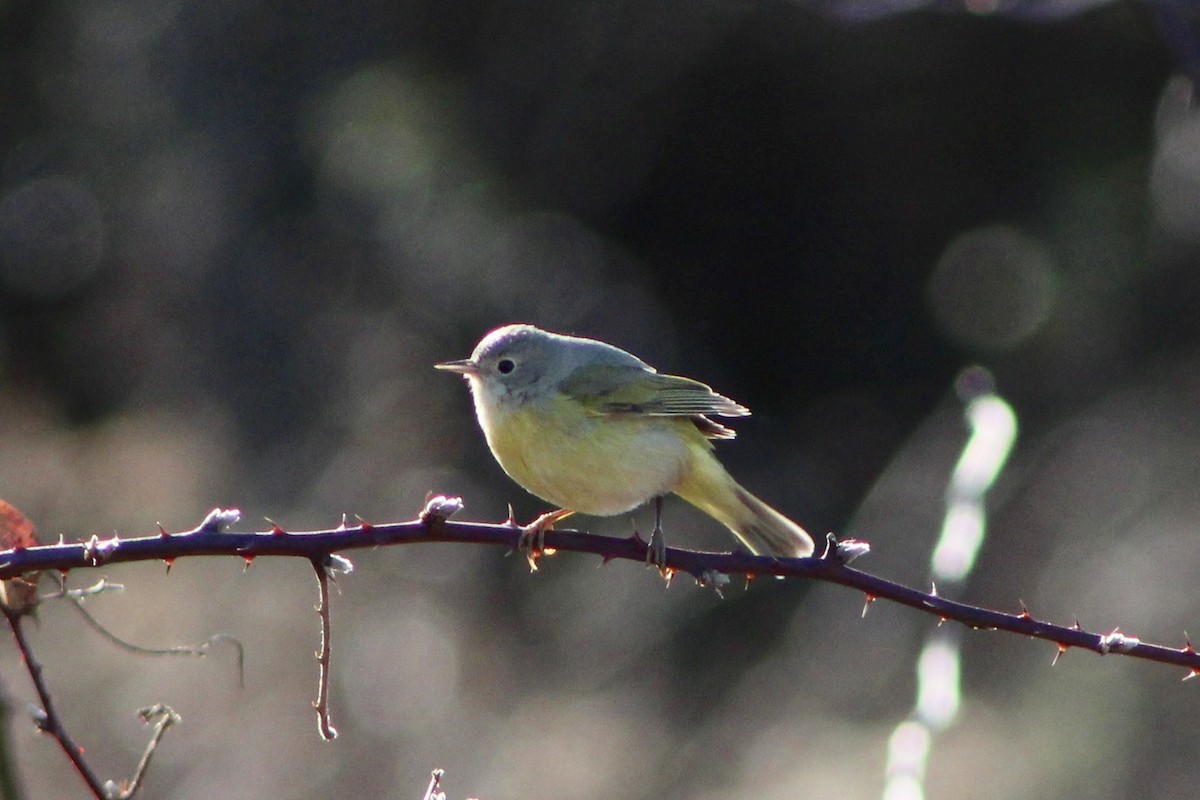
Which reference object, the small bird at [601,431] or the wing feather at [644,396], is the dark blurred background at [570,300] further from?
the wing feather at [644,396]

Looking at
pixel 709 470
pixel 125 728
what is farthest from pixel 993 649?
pixel 125 728

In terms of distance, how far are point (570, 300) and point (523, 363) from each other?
20.8 feet

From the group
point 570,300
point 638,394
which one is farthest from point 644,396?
point 570,300

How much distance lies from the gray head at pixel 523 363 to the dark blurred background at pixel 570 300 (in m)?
4.82

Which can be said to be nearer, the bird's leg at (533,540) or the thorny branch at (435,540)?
the thorny branch at (435,540)

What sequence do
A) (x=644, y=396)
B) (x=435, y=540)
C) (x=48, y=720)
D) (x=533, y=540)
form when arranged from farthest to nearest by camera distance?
(x=644, y=396)
(x=533, y=540)
(x=435, y=540)
(x=48, y=720)

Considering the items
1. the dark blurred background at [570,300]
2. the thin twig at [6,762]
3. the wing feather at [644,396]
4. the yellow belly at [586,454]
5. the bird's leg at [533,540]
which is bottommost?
the thin twig at [6,762]

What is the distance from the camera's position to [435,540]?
8.30ft

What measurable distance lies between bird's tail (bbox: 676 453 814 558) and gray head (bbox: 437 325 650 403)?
25.0 inches

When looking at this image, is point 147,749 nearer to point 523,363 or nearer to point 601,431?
point 601,431

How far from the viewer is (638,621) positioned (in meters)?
10.3

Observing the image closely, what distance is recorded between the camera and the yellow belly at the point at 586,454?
178 inches

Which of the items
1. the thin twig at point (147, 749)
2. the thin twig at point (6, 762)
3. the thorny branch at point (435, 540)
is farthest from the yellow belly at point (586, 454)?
the thin twig at point (6, 762)

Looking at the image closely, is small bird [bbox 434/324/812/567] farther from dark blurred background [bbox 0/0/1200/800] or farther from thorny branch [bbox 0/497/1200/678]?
dark blurred background [bbox 0/0/1200/800]
